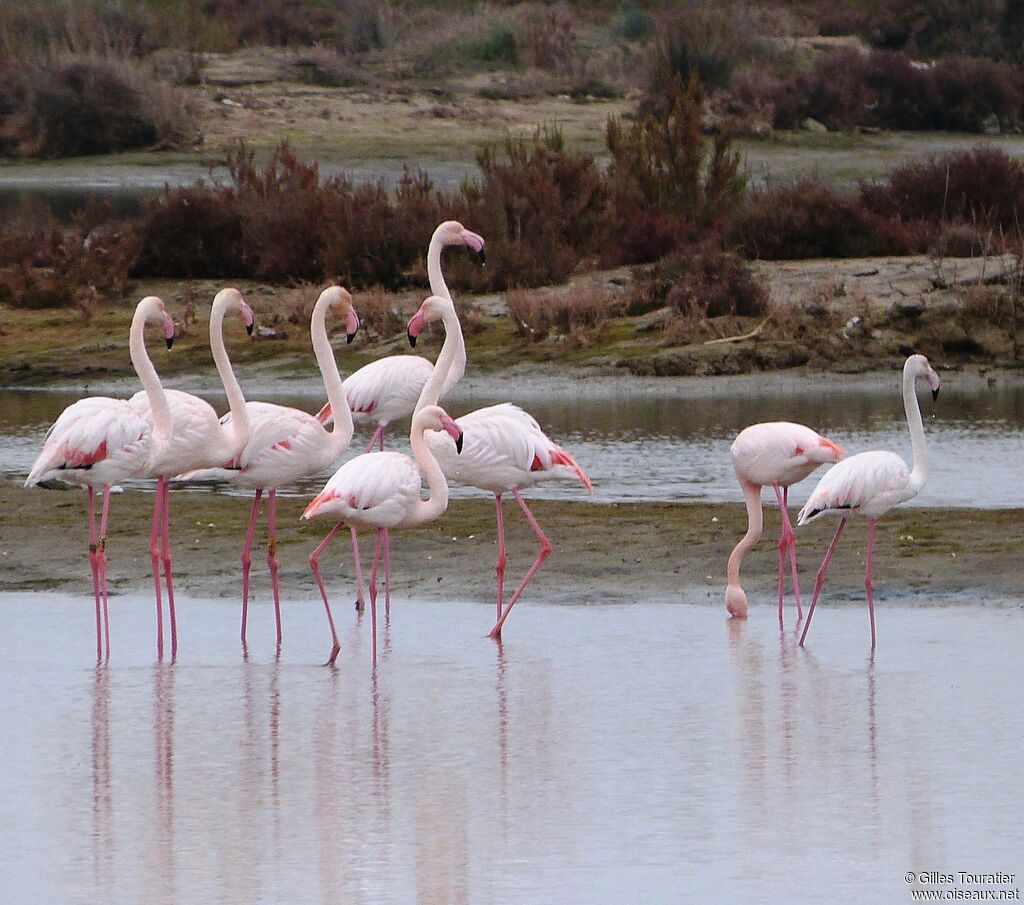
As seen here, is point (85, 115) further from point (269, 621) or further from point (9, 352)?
point (269, 621)

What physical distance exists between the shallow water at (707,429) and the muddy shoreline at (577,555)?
0.84 m

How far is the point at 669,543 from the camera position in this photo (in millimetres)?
10141

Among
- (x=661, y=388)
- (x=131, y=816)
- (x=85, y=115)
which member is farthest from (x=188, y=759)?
(x=85, y=115)

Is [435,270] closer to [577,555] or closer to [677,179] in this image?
[577,555]

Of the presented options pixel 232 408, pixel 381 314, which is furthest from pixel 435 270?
pixel 381 314

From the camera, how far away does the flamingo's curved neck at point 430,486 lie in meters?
8.38

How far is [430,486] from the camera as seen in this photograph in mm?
8344

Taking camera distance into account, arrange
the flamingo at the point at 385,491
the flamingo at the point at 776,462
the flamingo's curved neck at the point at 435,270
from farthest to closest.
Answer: the flamingo's curved neck at the point at 435,270, the flamingo at the point at 776,462, the flamingo at the point at 385,491

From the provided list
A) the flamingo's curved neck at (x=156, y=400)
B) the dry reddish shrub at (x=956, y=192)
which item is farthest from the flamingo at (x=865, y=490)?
the dry reddish shrub at (x=956, y=192)

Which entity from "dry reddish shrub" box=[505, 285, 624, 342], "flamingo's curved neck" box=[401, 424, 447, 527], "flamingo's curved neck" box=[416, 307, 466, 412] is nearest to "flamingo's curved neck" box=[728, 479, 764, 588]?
"flamingo's curved neck" box=[401, 424, 447, 527]

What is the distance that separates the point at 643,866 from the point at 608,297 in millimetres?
12956

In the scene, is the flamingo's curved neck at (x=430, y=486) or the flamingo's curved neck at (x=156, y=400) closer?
the flamingo's curved neck at (x=430, y=486)

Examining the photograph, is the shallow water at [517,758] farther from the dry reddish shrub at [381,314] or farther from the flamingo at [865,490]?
the dry reddish shrub at [381,314]

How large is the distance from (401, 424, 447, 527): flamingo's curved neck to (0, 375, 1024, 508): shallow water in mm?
3282
